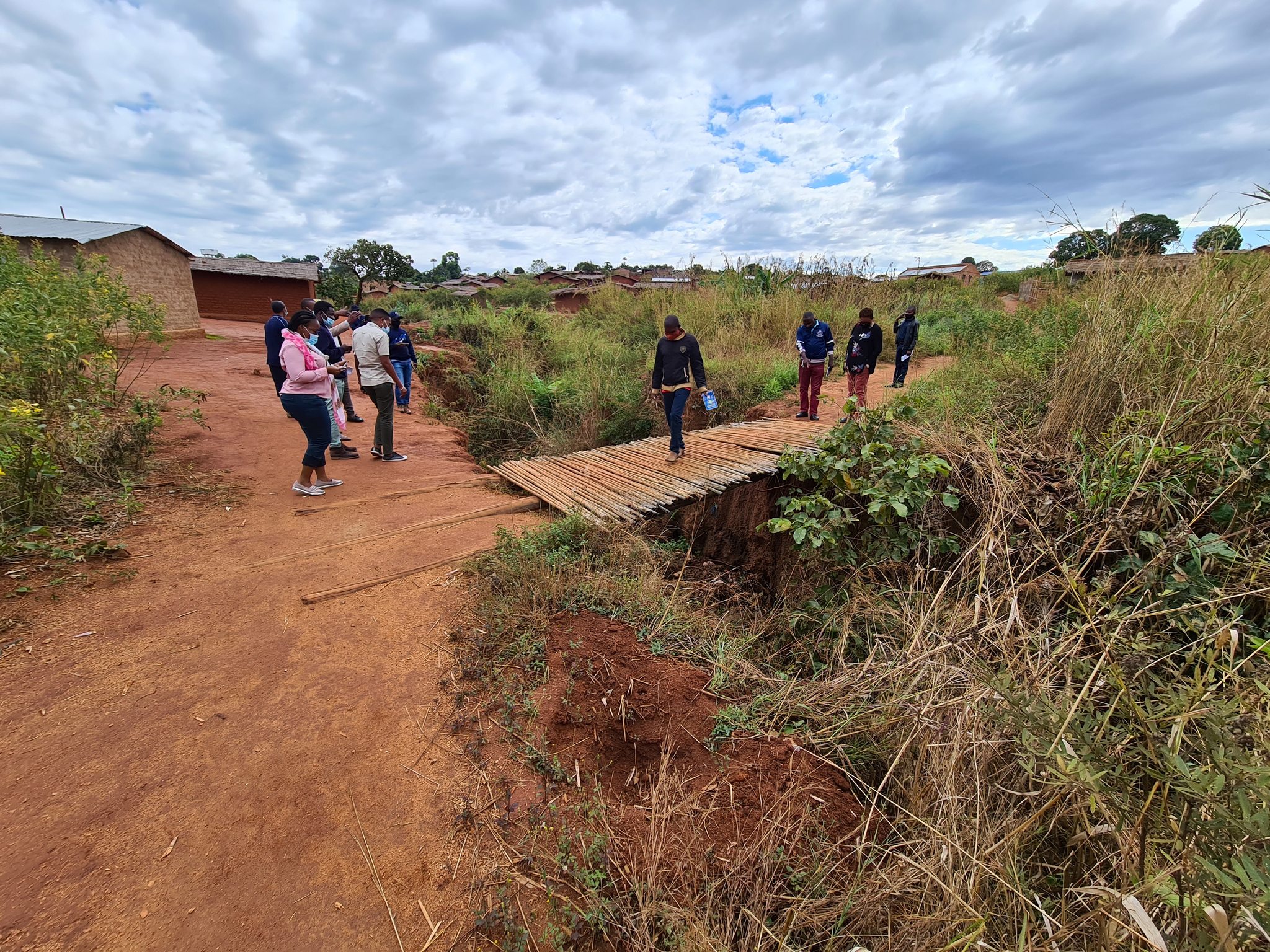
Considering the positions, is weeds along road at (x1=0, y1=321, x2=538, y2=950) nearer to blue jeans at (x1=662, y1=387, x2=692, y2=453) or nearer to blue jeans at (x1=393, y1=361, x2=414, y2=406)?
blue jeans at (x1=662, y1=387, x2=692, y2=453)

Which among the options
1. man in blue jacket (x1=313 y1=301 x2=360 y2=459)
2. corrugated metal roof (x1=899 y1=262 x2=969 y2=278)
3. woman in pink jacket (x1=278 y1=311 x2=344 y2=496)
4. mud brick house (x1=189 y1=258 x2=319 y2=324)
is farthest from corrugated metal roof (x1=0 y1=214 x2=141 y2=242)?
corrugated metal roof (x1=899 y1=262 x2=969 y2=278)

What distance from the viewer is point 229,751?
2.35 m

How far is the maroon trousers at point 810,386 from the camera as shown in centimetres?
683

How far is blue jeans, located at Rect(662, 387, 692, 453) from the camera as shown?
554 centimetres

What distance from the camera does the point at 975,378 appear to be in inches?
197

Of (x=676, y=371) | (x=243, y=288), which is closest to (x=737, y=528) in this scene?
(x=676, y=371)

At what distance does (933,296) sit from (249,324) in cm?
2539

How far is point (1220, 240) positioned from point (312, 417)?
734 centimetres

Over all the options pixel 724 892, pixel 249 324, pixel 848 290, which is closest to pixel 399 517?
pixel 724 892

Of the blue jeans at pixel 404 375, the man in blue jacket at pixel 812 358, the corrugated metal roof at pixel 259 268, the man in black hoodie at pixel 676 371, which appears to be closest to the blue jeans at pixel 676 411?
the man in black hoodie at pixel 676 371

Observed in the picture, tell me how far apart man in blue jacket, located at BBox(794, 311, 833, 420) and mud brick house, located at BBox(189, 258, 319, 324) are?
862 inches

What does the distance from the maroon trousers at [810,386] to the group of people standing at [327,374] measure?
16.4ft

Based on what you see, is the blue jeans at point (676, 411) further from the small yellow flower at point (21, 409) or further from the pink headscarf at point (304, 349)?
the small yellow flower at point (21, 409)

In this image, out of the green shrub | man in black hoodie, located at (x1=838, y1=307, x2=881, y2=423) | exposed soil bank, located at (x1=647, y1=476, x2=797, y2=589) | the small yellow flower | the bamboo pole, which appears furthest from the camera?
man in black hoodie, located at (x1=838, y1=307, x2=881, y2=423)
